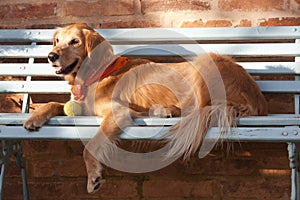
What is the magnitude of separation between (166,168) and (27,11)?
1.12 m

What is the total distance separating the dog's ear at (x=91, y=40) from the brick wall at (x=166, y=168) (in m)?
0.35

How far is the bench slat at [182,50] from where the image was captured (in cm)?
274

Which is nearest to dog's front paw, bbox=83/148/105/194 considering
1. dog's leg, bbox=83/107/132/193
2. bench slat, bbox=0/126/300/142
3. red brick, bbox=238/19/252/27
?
dog's leg, bbox=83/107/132/193

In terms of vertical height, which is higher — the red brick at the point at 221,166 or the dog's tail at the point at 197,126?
the dog's tail at the point at 197,126

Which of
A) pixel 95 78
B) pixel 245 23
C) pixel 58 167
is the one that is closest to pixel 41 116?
pixel 95 78

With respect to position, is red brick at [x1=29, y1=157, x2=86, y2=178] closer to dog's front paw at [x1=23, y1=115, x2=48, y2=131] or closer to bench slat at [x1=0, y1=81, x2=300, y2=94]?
bench slat at [x1=0, y1=81, x2=300, y2=94]

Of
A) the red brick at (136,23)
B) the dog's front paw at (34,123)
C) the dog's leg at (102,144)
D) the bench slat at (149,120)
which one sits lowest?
the dog's leg at (102,144)

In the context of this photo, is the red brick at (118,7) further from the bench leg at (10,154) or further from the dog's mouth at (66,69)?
the bench leg at (10,154)

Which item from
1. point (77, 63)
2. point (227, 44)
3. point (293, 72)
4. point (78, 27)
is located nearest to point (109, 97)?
point (77, 63)

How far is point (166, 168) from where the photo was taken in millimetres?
2953

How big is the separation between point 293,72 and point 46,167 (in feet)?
4.48

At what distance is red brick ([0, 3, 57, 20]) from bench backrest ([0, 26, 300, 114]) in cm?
17

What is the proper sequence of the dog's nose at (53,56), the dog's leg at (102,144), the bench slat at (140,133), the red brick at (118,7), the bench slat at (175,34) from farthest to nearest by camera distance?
the red brick at (118,7)
the bench slat at (175,34)
the dog's nose at (53,56)
the dog's leg at (102,144)
the bench slat at (140,133)

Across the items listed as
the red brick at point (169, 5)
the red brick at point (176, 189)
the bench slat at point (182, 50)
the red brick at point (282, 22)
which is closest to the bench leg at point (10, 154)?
the bench slat at point (182, 50)
